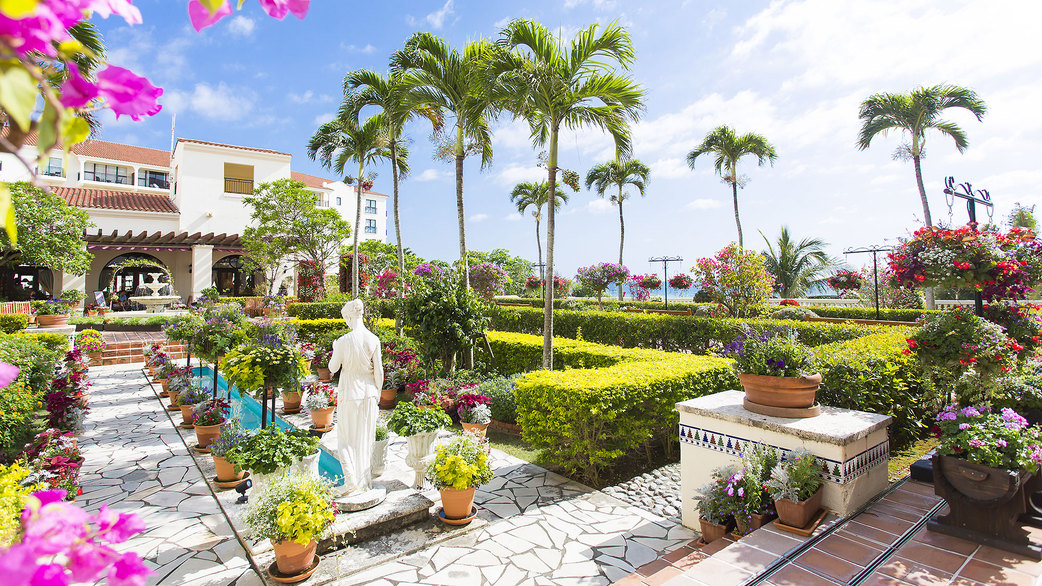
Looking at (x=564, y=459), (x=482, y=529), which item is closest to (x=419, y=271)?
(x=564, y=459)

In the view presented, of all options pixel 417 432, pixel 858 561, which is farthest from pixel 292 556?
pixel 858 561

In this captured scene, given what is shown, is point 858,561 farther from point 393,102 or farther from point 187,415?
point 393,102

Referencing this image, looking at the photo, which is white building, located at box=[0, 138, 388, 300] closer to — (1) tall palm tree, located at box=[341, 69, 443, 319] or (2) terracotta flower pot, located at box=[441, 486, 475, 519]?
(1) tall palm tree, located at box=[341, 69, 443, 319]

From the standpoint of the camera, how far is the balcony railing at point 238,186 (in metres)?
28.5

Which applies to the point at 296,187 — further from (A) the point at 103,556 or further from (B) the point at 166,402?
(A) the point at 103,556

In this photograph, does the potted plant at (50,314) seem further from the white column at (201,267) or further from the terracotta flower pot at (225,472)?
the terracotta flower pot at (225,472)

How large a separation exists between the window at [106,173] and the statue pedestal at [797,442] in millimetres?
40527

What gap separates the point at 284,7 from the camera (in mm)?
925

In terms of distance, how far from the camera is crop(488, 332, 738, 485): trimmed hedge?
554cm

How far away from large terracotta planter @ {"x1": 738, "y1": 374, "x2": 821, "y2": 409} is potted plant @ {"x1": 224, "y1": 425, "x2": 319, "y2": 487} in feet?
13.2

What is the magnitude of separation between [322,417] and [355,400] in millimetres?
3514

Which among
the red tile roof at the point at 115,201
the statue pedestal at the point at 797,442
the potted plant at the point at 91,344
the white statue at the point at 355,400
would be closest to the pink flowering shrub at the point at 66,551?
the statue pedestal at the point at 797,442

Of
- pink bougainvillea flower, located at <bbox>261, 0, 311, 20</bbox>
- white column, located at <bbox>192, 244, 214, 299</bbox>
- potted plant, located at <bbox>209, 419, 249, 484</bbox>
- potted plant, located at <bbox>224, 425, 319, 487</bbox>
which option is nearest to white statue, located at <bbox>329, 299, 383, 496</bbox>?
potted plant, located at <bbox>224, 425, 319, 487</bbox>

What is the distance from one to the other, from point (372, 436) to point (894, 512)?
442 centimetres
